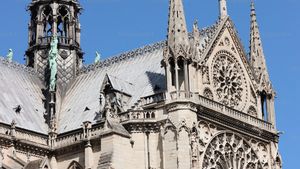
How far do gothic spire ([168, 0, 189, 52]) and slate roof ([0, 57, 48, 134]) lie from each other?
995 cm

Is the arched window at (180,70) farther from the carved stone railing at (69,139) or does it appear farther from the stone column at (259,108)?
the stone column at (259,108)

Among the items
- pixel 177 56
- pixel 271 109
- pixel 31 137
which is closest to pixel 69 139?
pixel 31 137

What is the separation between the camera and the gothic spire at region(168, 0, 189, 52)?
46.6m

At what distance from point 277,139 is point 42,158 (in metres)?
14.6

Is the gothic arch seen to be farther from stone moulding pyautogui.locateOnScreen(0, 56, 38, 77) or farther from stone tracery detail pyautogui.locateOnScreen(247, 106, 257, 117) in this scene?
stone moulding pyautogui.locateOnScreen(0, 56, 38, 77)

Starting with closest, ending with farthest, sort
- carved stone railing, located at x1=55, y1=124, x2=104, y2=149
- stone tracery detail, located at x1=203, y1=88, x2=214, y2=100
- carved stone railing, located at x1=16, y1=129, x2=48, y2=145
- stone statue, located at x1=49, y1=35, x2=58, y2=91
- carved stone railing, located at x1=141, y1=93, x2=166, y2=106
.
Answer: carved stone railing, located at x1=141, y1=93, x2=166, y2=106, carved stone railing, located at x1=55, y1=124, x2=104, y2=149, carved stone railing, located at x1=16, y1=129, x2=48, y2=145, stone tracery detail, located at x1=203, y1=88, x2=214, y2=100, stone statue, located at x1=49, y1=35, x2=58, y2=91

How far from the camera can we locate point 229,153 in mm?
48125

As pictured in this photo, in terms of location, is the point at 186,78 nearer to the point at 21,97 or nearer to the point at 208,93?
the point at 208,93

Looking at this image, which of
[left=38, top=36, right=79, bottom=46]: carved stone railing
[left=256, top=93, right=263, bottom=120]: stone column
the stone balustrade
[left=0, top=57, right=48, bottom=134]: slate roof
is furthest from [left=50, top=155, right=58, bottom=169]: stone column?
[left=256, top=93, right=263, bottom=120]: stone column

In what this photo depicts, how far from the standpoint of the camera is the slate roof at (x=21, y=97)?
163 feet

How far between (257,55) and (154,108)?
33.9ft

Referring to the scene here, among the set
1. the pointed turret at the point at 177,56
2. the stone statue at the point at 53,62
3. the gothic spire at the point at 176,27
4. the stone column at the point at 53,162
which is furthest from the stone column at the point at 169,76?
the stone statue at the point at 53,62

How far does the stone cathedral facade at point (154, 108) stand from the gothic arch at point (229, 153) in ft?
0.19

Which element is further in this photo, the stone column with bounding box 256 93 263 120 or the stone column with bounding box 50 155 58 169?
the stone column with bounding box 256 93 263 120
